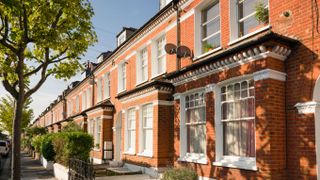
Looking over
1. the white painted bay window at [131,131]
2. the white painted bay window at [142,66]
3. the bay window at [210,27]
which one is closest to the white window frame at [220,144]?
the bay window at [210,27]

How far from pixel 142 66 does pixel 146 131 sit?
14.0ft

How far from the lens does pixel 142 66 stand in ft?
62.0

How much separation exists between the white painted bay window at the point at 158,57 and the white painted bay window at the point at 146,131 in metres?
1.99

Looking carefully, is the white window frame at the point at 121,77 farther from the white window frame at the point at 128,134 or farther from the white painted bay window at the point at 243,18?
the white painted bay window at the point at 243,18

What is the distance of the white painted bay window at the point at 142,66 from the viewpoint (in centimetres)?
1850

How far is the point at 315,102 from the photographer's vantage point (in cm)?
802

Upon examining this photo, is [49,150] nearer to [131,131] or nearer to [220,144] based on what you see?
[131,131]

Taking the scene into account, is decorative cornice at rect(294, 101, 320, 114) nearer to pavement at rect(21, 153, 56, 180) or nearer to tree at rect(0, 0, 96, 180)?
tree at rect(0, 0, 96, 180)

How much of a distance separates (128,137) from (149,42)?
187 inches

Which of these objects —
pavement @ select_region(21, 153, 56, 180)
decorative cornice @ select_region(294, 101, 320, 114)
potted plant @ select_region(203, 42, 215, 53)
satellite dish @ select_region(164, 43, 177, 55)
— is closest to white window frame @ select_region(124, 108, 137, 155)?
pavement @ select_region(21, 153, 56, 180)

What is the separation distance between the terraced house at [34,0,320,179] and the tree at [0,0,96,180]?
3251mm

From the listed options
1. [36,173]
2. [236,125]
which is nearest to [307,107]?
[236,125]

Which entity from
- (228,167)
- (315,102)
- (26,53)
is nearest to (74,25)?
(26,53)

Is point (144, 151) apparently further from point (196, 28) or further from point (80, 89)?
point (80, 89)
